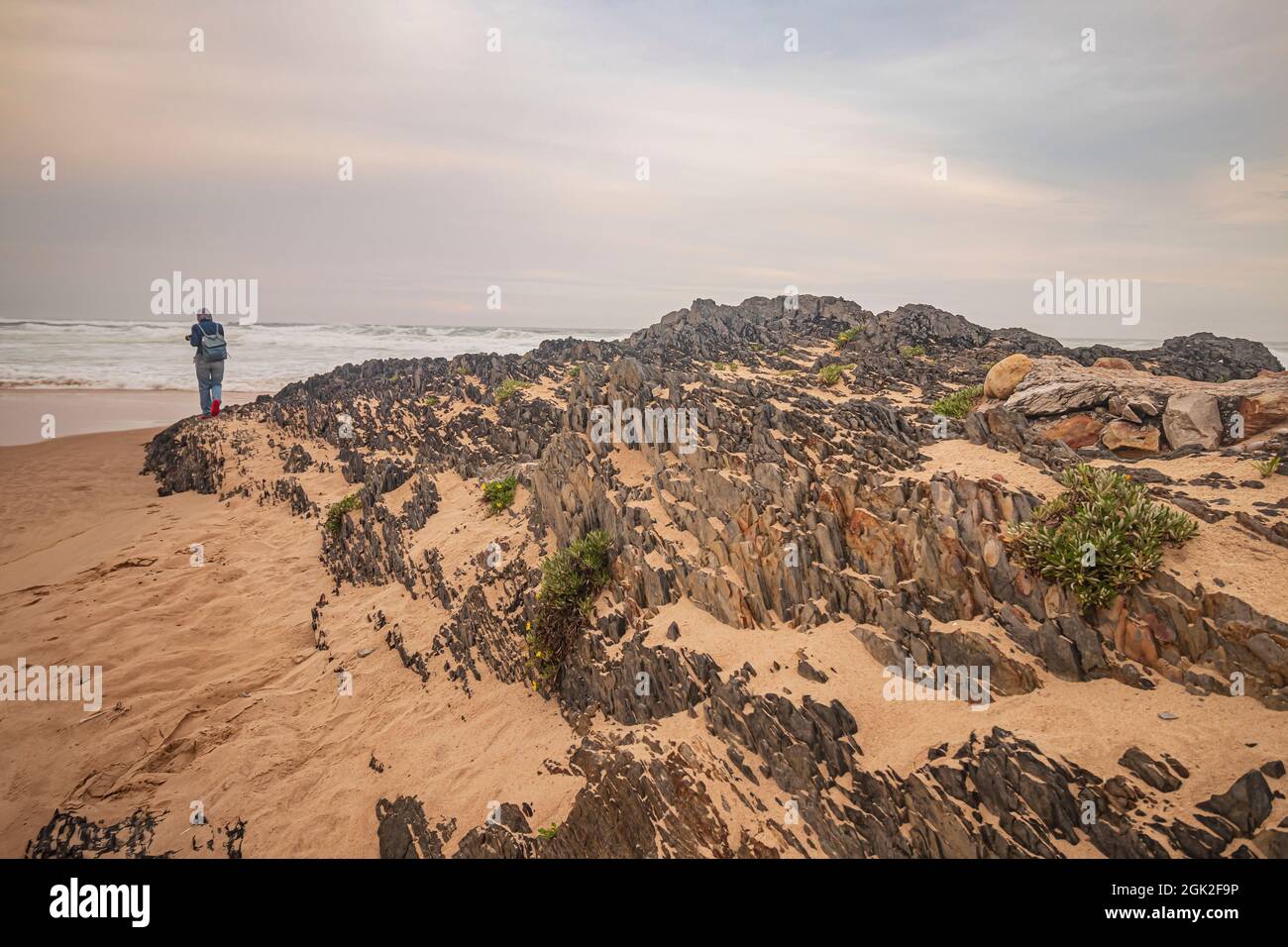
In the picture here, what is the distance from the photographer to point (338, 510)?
17891mm

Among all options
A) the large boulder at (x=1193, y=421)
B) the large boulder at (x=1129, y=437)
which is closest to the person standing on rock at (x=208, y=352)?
the large boulder at (x=1129, y=437)

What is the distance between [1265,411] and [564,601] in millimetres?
14331

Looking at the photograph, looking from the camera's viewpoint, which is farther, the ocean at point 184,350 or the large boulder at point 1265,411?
the ocean at point 184,350

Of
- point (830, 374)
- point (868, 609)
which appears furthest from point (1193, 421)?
point (830, 374)

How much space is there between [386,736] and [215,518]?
44.1ft

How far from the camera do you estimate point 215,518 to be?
63.7 feet

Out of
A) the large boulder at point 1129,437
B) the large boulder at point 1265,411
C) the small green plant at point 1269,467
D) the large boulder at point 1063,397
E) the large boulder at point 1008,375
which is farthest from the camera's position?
the large boulder at point 1008,375

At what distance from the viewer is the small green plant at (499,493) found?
51.4 feet

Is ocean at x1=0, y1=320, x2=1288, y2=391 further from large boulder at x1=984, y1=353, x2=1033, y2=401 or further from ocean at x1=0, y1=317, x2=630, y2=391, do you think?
large boulder at x1=984, y1=353, x2=1033, y2=401

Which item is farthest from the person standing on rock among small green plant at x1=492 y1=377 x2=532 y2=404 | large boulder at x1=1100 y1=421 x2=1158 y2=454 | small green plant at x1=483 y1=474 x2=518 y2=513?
large boulder at x1=1100 y1=421 x2=1158 y2=454

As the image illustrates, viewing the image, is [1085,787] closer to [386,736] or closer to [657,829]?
[657,829]

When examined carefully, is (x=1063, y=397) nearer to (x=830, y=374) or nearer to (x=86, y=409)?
(x=830, y=374)

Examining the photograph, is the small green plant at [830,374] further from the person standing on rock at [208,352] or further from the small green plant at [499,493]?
the person standing on rock at [208,352]

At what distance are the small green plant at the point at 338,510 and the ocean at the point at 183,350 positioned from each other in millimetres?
21008
